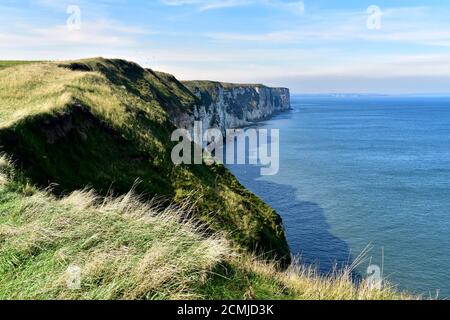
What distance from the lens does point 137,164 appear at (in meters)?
28.1

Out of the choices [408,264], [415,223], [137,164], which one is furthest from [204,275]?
[415,223]

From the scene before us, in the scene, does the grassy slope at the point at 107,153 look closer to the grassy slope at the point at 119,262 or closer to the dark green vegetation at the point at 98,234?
the dark green vegetation at the point at 98,234

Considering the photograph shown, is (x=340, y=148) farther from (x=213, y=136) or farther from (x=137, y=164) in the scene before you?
(x=137, y=164)

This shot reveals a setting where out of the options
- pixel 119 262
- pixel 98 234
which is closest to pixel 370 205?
pixel 98 234

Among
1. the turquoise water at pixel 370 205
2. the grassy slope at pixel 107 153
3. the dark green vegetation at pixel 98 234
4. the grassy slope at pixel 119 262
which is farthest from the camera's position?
the turquoise water at pixel 370 205

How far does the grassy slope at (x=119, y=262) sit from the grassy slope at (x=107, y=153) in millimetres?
6375

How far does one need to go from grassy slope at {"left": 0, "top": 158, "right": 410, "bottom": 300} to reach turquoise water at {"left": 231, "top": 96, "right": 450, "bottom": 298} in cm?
3006

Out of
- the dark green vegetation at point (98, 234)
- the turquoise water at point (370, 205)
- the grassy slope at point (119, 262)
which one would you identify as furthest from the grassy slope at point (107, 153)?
the turquoise water at point (370, 205)

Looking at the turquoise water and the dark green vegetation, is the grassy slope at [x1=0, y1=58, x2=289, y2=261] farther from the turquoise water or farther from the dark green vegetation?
the turquoise water

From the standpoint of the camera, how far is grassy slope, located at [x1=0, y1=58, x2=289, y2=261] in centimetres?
1944

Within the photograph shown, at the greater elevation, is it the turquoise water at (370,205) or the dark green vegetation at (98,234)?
the dark green vegetation at (98,234)

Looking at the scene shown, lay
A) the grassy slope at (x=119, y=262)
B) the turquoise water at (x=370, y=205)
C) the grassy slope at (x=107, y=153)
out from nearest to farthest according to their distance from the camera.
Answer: the grassy slope at (x=119, y=262), the grassy slope at (x=107, y=153), the turquoise water at (x=370, y=205)

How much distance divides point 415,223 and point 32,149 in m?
51.0

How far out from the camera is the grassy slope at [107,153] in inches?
765
